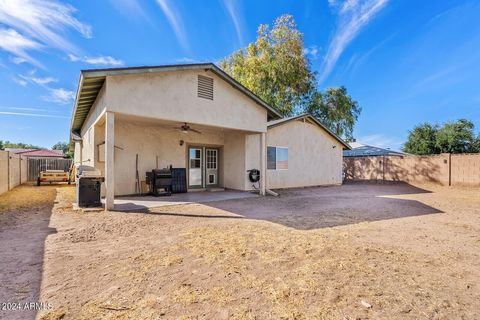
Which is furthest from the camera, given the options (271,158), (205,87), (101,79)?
(271,158)

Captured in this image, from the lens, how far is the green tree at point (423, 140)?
2430cm

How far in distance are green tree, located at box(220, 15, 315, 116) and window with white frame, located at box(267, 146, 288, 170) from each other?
34.5 ft

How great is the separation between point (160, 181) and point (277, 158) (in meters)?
6.17

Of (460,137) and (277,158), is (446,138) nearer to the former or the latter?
(460,137)

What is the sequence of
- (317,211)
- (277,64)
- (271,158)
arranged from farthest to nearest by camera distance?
(277,64), (271,158), (317,211)

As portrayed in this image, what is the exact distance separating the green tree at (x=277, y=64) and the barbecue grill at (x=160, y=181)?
1482 centimetres

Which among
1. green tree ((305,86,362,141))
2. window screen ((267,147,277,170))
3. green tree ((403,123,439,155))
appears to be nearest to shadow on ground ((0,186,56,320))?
window screen ((267,147,277,170))

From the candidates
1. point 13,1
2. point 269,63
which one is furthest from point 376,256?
point 269,63

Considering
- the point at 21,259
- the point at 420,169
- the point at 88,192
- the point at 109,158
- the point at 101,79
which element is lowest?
the point at 21,259

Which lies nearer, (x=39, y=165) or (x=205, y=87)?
(x=205, y=87)

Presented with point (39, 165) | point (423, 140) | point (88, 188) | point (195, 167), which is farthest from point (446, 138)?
point (39, 165)

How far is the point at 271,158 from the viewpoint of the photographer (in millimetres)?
12555

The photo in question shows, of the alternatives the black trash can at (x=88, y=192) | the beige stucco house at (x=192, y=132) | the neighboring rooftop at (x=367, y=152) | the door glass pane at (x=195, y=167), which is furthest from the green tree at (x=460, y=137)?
the black trash can at (x=88, y=192)

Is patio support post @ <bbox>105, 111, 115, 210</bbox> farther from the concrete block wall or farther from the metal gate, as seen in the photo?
the concrete block wall
